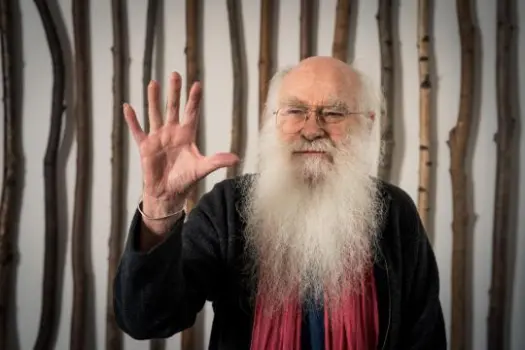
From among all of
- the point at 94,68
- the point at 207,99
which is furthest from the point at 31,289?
the point at 207,99

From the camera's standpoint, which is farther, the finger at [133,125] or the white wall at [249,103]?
the white wall at [249,103]

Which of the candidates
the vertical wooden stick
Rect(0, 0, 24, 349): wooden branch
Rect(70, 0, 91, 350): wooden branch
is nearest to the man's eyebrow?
the vertical wooden stick

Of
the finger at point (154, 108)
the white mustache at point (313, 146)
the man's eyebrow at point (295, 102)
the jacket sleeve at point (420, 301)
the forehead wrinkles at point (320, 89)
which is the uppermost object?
the forehead wrinkles at point (320, 89)

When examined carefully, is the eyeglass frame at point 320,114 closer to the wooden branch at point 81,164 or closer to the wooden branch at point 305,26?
the wooden branch at point 305,26

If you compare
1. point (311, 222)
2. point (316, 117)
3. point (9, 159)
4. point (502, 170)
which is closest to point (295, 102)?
point (316, 117)

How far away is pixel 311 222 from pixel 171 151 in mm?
377

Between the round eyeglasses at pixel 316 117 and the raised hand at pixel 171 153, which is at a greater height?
the round eyeglasses at pixel 316 117

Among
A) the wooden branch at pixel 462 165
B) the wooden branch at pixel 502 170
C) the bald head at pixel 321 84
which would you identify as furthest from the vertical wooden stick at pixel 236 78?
the wooden branch at pixel 502 170

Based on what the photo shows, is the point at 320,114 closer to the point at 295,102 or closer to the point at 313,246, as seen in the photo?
the point at 295,102

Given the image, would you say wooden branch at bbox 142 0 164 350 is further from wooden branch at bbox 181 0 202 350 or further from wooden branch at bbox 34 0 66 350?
wooden branch at bbox 34 0 66 350

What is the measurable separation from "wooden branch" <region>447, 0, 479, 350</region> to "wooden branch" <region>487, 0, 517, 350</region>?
0.29 feet

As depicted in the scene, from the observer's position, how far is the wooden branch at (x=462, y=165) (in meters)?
1.29

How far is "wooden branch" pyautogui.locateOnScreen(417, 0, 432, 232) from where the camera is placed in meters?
1.29

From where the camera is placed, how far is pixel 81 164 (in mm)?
1312
